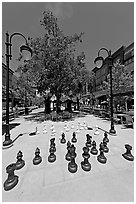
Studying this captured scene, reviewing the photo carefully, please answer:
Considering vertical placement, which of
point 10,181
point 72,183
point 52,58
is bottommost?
point 72,183

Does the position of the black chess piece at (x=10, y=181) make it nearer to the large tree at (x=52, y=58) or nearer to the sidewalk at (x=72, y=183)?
the sidewalk at (x=72, y=183)

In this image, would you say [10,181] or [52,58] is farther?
[52,58]

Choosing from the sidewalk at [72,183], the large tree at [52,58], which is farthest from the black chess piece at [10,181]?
the large tree at [52,58]

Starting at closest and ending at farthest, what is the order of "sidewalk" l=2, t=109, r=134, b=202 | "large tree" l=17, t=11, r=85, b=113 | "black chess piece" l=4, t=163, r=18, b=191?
"sidewalk" l=2, t=109, r=134, b=202
"black chess piece" l=4, t=163, r=18, b=191
"large tree" l=17, t=11, r=85, b=113

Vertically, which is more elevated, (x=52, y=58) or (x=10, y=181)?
(x=52, y=58)

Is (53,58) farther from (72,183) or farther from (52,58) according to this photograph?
(72,183)

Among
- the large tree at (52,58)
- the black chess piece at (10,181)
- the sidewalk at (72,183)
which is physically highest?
the large tree at (52,58)

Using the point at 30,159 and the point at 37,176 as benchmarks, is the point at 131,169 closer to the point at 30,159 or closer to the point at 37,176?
the point at 37,176

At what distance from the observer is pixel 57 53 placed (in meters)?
13.3

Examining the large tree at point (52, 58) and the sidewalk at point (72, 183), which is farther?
the large tree at point (52, 58)

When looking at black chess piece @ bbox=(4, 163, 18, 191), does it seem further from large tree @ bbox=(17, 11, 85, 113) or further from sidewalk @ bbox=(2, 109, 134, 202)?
large tree @ bbox=(17, 11, 85, 113)

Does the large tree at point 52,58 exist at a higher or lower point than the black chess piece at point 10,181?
higher

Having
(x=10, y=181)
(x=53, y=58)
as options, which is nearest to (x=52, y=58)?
(x=53, y=58)

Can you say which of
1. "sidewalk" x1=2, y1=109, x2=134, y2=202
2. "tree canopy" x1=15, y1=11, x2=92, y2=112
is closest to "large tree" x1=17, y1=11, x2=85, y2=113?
"tree canopy" x1=15, y1=11, x2=92, y2=112
